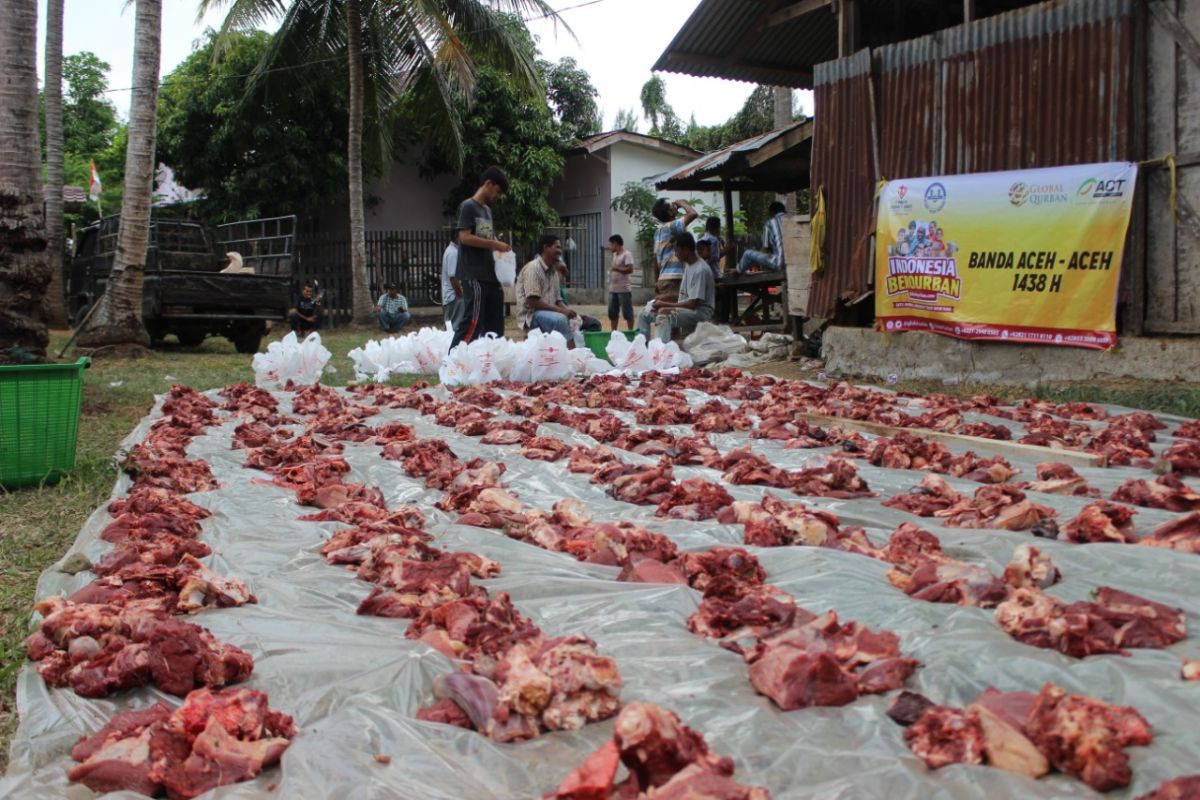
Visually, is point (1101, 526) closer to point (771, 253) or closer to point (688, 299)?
point (688, 299)

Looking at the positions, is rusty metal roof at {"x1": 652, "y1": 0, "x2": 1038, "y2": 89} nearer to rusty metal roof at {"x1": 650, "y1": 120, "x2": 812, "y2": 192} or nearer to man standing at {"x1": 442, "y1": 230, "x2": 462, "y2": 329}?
rusty metal roof at {"x1": 650, "y1": 120, "x2": 812, "y2": 192}

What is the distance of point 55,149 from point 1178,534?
20023 millimetres

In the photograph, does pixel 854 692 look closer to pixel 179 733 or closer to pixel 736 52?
pixel 179 733

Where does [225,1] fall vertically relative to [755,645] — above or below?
above

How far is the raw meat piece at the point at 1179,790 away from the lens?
167 cm

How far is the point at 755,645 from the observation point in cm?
251

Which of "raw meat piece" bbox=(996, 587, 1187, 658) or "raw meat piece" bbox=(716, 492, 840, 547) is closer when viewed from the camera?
"raw meat piece" bbox=(996, 587, 1187, 658)

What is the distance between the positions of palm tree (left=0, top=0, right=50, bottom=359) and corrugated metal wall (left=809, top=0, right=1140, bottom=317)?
751cm

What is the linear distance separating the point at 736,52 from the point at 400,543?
1067 cm

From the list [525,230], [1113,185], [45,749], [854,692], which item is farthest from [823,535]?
[525,230]

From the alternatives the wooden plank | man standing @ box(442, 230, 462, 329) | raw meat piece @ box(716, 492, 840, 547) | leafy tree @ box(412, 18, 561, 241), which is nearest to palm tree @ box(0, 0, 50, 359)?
man standing @ box(442, 230, 462, 329)

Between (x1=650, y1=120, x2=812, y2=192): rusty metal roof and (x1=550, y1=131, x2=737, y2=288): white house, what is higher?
(x1=550, y1=131, x2=737, y2=288): white house

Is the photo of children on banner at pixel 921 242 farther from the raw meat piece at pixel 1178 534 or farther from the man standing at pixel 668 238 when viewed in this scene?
the raw meat piece at pixel 1178 534

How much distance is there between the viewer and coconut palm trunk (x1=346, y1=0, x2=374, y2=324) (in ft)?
57.9
